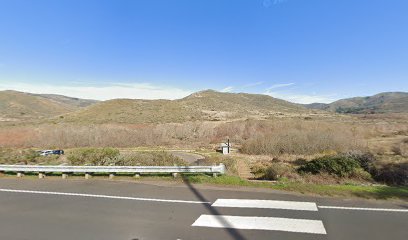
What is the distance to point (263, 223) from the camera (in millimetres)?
7805

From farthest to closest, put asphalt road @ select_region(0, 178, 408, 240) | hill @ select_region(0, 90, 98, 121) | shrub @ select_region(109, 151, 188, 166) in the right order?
hill @ select_region(0, 90, 98, 121), shrub @ select_region(109, 151, 188, 166), asphalt road @ select_region(0, 178, 408, 240)

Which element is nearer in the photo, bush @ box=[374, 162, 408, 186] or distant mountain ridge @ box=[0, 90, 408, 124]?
bush @ box=[374, 162, 408, 186]

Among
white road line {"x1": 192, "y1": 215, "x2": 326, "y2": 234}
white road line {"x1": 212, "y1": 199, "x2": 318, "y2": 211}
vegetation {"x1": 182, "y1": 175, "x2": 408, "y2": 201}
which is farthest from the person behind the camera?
vegetation {"x1": 182, "y1": 175, "x2": 408, "y2": 201}

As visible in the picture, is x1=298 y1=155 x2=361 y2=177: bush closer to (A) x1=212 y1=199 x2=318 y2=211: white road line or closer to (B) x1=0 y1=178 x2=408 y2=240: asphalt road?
(B) x1=0 y1=178 x2=408 y2=240: asphalt road

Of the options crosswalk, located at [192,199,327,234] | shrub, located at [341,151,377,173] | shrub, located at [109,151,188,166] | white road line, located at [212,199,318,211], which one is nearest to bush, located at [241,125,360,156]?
shrub, located at [341,151,377,173]

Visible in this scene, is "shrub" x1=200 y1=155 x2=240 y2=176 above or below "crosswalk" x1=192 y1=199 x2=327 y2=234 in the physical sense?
below

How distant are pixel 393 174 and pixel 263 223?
11.4 meters

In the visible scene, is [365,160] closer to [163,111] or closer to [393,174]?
[393,174]

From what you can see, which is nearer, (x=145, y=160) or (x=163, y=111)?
(x=145, y=160)

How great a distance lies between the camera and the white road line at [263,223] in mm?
7406

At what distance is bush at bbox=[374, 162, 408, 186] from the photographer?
15.3 meters

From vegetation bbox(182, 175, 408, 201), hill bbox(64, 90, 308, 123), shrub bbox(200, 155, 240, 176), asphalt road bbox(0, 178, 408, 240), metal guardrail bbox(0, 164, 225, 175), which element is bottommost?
shrub bbox(200, 155, 240, 176)

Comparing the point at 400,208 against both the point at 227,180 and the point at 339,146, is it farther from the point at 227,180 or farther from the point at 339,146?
the point at 339,146

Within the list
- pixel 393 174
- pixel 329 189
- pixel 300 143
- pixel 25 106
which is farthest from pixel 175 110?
pixel 25 106
